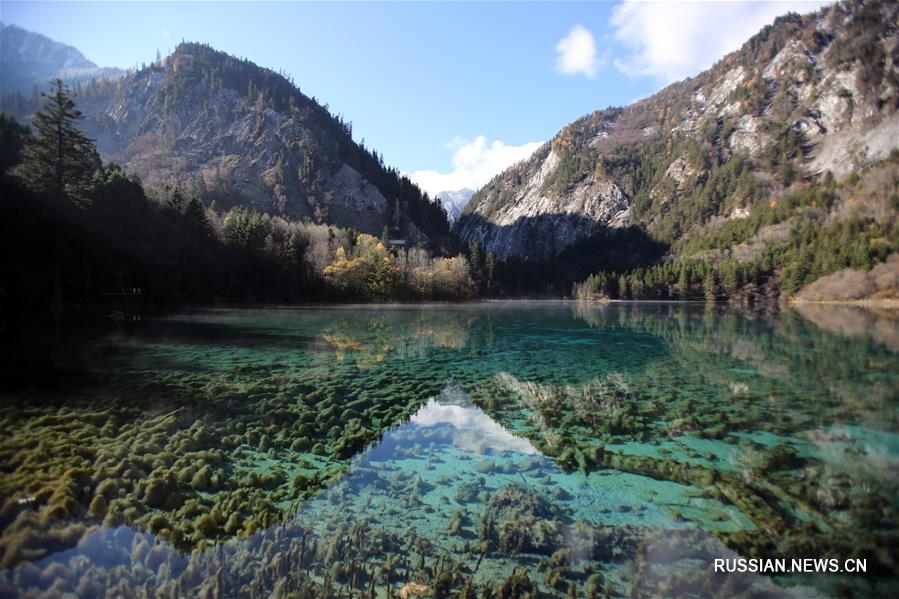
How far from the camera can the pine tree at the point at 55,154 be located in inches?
1762

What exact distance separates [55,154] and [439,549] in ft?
206

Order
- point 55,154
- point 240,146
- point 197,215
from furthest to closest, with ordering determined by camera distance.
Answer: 1. point 240,146
2. point 197,215
3. point 55,154

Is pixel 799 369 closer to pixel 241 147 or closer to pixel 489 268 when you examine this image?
pixel 489 268

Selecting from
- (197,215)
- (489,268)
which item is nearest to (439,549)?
(197,215)

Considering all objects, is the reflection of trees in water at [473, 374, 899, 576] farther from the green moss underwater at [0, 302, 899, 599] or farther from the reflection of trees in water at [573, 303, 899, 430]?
the reflection of trees in water at [573, 303, 899, 430]

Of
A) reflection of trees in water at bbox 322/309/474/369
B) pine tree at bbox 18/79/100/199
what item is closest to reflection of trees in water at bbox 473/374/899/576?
reflection of trees in water at bbox 322/309/474/369

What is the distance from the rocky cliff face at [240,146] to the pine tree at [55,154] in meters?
103

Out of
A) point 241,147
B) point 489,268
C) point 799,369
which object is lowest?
point 799,369

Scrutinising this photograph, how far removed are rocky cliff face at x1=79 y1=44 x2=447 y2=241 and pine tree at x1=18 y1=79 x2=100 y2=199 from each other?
10268cm

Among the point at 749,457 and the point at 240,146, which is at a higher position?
the point at 240,146

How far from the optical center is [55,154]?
1848 inches

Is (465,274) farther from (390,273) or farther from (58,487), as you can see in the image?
(58,487)

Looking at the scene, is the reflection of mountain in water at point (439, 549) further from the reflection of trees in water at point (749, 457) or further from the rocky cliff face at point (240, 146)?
the rocky cliff face at point (240, 146)

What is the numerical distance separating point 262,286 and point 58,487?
71.1m
